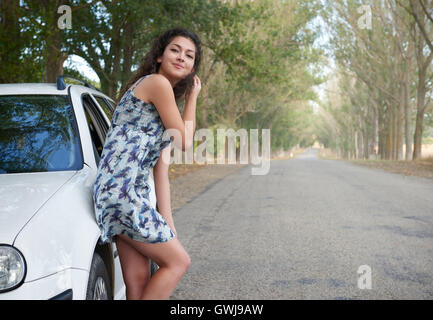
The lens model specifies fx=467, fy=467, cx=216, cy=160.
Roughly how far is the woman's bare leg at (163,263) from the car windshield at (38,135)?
→ 915 mm

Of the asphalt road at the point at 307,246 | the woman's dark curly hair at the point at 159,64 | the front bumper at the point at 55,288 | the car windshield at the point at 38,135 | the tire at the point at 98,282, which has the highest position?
the woman's dark curly hair at the point at 159,64

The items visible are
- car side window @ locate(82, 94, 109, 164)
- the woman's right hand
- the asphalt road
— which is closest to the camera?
the woman's right hand

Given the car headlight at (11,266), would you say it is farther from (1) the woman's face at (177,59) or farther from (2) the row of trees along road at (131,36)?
(2) the row of trees along road at (131,36)

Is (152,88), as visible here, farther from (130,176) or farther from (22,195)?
(22,195)

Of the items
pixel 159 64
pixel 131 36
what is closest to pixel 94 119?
pixel 159 64

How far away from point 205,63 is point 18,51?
1877 centimetres

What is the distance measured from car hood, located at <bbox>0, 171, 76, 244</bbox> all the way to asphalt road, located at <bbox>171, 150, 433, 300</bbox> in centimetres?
176

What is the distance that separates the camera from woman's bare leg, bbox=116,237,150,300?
103 inches

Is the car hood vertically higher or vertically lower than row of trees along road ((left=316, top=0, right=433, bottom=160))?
lower

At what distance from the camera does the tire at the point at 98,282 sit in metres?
2.41

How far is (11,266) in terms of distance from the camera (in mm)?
2078

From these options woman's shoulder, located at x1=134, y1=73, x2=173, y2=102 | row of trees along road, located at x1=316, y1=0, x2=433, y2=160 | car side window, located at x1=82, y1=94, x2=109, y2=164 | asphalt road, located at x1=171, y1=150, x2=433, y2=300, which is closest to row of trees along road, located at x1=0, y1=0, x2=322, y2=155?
row of trees along road, located at x1=316, y1=0, x2=433, y2=160

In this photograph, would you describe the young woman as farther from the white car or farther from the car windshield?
the car windshield

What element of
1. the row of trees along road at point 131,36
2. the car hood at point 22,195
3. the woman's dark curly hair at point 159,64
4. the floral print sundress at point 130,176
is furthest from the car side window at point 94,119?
the row of trees along road at point 131,36
